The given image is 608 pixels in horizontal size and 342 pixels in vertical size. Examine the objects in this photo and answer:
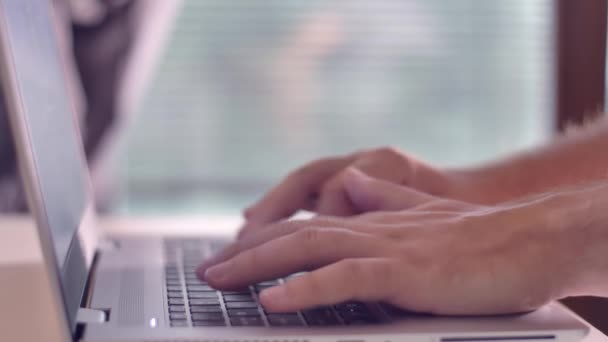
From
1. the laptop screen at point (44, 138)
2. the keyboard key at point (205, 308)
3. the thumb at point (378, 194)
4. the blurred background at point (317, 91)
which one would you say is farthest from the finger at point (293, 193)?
the blurred background at point (317, 91)

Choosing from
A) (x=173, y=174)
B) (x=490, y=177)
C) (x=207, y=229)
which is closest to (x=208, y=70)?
(x=173, y=174)

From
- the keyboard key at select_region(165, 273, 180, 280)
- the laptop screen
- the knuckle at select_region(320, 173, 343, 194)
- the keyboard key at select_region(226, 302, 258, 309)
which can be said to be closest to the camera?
the laptop screen

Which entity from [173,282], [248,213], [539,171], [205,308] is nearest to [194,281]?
[173,282]

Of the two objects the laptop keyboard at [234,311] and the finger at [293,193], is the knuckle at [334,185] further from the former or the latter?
the laptop keyboard at [234,311]

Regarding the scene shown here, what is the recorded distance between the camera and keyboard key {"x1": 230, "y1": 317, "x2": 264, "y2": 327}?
552mm

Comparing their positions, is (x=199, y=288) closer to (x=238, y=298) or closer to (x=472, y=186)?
(x=238, y=298)

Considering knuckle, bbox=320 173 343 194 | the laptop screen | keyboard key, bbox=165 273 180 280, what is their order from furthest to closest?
knuckle, bbox=320 173 343 194 < keyboard key, bbox=165 273 180 280 < the laptop screen

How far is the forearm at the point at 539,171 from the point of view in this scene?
987mm

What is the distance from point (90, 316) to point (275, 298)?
14 centimetres

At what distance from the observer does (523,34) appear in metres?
3.01

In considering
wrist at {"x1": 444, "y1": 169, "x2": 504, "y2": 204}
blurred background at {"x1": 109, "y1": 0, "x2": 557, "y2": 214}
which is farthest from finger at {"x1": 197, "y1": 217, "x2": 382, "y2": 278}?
blurred background at {"x1": 109, "y1": 0, "x2": 557, "y2": 214}

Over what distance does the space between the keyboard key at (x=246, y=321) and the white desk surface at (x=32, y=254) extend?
152mm

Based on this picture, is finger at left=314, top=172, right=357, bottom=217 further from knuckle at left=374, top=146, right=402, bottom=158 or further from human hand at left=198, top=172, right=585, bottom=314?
human hand at left=198, top=172, right=585, bottom=314

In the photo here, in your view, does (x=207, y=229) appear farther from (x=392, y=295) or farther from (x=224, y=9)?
(x=224, y=9)
